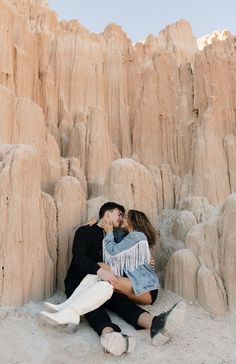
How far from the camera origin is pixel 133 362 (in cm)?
441

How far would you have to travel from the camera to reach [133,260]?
5512mm

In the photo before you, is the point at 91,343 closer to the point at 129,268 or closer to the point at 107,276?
the point at 107,276

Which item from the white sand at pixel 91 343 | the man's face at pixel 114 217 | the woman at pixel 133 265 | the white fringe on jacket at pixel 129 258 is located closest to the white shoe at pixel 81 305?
the white sand at pixel 91 343

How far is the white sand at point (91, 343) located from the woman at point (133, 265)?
50cm

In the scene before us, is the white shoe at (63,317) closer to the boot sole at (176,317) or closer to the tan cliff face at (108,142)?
the tan cliff face at (108,142)

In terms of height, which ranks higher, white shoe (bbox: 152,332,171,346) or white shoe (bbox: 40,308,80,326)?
white shoe (bbox: 40,308,80,326)

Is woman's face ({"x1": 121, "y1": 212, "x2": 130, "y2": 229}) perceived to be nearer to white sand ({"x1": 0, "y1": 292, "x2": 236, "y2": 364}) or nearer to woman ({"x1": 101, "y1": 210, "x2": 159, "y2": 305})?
woman ({"x1": 101, "y1": 210, "x2": 159, "y2": 305})

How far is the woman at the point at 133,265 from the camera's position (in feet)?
17.7

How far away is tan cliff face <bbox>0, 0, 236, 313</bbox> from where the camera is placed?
6086mm

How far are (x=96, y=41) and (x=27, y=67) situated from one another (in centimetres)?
410

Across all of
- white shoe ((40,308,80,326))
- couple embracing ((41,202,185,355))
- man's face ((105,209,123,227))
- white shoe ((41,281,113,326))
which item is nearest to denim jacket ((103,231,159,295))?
couple embracing ((41,202,185,355))

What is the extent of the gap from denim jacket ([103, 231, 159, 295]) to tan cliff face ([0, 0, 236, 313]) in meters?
1.00

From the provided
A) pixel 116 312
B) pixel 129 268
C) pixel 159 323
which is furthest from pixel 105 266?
pixel 159 323

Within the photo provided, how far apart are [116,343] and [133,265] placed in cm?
134
